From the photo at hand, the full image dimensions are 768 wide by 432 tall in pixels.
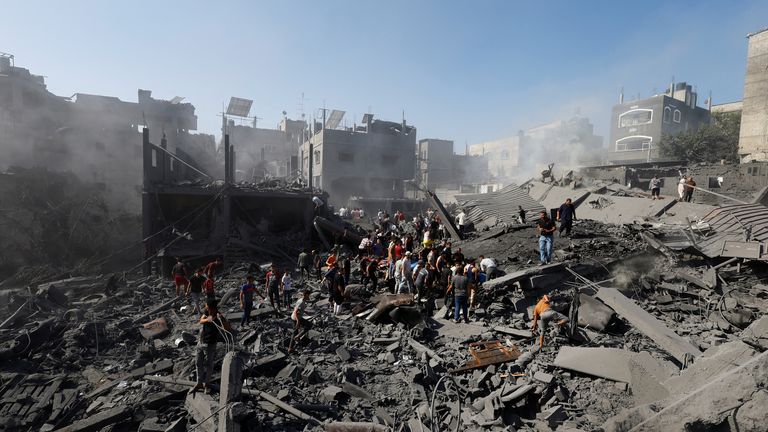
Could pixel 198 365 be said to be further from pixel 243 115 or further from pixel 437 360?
pixel 243 115

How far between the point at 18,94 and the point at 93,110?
501 cm

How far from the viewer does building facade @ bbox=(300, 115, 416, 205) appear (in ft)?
135

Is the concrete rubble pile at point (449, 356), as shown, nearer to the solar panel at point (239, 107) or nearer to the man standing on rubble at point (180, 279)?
the man standing on rubble at point (180, 279)

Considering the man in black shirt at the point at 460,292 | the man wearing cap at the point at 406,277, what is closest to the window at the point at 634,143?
the man wearing cap at the point at 406,277

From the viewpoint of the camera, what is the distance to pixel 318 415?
21.0 ft

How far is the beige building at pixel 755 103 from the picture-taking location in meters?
28.7

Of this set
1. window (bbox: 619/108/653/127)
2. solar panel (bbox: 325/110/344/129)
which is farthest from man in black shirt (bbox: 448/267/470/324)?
solar panel (bbox: 325/110/344/129)

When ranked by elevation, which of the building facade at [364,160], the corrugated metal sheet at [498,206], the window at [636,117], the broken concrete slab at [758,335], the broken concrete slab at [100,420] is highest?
the window at [636,117]

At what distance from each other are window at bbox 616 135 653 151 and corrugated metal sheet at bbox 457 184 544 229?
29.0 meters

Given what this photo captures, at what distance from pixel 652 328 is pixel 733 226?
6.70 meters

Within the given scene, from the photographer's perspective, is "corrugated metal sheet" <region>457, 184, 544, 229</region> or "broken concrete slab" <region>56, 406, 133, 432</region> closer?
"broken concrete slab" <region>56, 406, 133, 432</region>

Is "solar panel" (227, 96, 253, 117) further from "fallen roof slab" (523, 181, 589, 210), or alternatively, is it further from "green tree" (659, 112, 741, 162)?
"green tree" (659, 112, 741, 162)

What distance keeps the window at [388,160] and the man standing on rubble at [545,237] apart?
33.6 metres

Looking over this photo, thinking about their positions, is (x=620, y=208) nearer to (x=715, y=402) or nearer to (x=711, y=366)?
(x=711, y=366)
